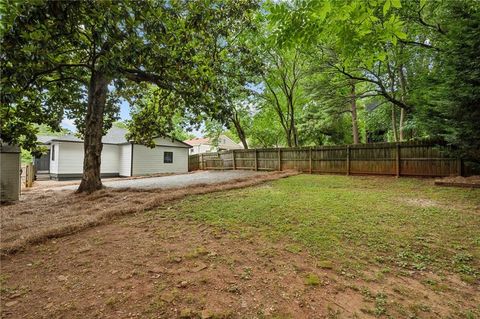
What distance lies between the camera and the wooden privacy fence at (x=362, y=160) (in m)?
8.26

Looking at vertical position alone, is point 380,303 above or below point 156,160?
below

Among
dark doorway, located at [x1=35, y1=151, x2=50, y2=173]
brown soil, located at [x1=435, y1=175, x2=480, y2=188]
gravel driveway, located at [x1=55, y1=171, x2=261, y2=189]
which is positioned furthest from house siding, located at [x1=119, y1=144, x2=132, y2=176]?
brown soil, located at [x1=435, y1=175, x2=480, y2=188]

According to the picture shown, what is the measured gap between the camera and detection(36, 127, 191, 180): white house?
568 inches

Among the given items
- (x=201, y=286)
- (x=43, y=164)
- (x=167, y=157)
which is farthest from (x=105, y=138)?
(x=201, y=286)

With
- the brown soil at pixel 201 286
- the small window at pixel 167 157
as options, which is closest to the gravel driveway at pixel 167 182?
the small window at pixel 167 157

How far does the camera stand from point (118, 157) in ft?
55.4

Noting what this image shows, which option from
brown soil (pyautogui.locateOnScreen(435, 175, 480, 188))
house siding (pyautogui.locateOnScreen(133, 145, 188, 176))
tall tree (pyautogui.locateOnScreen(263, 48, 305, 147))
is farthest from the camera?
house siding (pyautogui.locateOnScreen(133, 145, 188, 176))

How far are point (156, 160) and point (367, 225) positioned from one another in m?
16.4

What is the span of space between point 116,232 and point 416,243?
4188 millimetres

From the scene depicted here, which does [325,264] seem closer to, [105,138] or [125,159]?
[125,159]

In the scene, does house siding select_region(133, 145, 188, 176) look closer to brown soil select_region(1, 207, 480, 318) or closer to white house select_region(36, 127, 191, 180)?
white house select_region(36, 127, 191, 180)

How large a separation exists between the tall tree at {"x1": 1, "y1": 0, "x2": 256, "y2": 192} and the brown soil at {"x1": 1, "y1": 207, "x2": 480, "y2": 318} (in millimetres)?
2742

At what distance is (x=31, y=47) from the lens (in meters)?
3.17

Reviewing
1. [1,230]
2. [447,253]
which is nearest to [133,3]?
[1,230]
